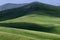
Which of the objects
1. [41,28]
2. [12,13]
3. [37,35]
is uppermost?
[37,35]

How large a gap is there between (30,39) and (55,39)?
692cm

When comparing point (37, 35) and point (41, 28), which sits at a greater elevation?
point (37, 35)

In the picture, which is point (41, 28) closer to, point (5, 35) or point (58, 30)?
point (58, 30)

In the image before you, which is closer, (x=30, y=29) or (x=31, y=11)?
(x=30, y=29)

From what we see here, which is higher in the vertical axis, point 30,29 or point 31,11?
point 30,29

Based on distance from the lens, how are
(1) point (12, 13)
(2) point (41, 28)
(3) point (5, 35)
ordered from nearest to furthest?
(3) point (5, 35)
(2) point (41, 28)
(1) point (12, 13)

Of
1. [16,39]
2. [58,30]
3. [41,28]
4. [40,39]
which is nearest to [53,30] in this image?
[58,30]

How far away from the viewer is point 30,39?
42.0m

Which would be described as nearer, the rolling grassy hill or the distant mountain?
the rolling grassy hill

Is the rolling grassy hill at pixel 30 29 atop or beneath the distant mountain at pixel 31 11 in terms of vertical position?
atop

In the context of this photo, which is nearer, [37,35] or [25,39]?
[25,39]

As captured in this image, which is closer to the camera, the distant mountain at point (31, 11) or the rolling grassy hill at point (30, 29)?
the rolling grassy hill at point (30, 29)

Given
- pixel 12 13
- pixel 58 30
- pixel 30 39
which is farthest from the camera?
pixel 12 13

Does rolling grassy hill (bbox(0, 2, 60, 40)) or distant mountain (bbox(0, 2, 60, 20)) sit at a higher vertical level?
rolling grassy hill (bbox(0, 2, 60, 40))
